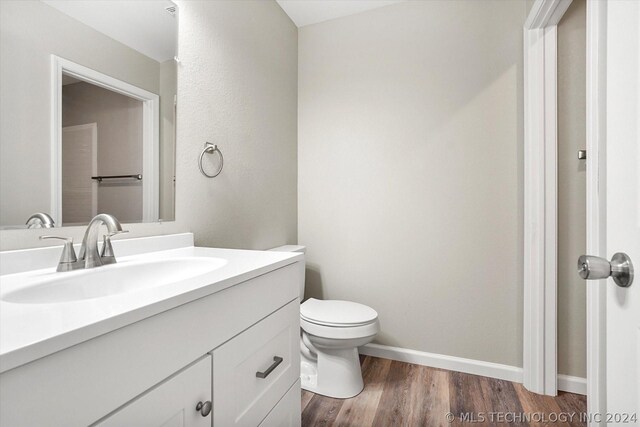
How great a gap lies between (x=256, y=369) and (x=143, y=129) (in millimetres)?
962

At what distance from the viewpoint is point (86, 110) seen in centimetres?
99

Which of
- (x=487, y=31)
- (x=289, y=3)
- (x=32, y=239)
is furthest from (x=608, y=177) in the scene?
(x=289, y=3)

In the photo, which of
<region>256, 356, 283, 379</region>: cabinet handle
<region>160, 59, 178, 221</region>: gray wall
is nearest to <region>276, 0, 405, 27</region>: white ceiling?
<region>160, 59, 178, 221</region>: gray wall

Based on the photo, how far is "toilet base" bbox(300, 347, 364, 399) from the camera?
5.48 feet

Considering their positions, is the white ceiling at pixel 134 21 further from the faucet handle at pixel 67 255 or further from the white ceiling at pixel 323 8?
the white ceiling at pixel 323 8

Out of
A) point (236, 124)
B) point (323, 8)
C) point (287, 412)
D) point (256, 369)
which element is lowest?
point (287, 412)

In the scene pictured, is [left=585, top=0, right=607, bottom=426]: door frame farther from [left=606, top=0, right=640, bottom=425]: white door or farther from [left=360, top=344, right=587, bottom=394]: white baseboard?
[left=360, top=344, right=587, bottom=394]: white baseboard

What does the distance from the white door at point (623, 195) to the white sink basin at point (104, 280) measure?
0.94 metres

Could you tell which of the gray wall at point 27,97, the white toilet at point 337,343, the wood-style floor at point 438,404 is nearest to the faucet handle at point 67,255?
the gray wall at point 27,97

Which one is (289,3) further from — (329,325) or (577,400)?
(577,400)

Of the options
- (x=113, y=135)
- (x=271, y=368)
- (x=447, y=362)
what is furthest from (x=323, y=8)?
(x=447, y=362)

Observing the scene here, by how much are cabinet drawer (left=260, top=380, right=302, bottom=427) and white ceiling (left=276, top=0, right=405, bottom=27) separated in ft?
7.16

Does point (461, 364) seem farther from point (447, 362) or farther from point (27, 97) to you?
point (27, 97)

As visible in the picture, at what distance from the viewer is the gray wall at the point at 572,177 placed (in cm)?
166
